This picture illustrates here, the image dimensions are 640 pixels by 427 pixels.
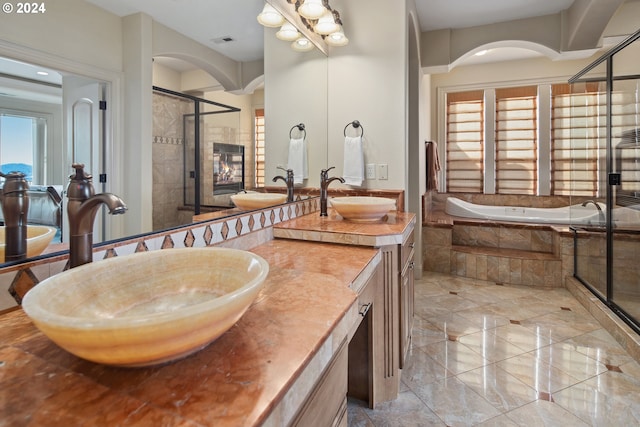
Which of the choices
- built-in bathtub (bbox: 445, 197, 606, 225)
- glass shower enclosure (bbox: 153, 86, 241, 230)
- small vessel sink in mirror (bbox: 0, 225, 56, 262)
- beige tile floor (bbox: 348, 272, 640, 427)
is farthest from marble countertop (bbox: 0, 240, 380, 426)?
built-in bathtub (bbox: 445, 197, 606, 225)

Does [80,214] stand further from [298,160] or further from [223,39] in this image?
[298,160]

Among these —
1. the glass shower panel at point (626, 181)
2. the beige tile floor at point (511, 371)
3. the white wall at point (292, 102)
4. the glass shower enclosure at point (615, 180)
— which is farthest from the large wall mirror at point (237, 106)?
the glass shower panel at point (626, 181)

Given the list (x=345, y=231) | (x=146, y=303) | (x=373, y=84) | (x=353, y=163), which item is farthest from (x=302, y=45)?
(x=146, y=303)

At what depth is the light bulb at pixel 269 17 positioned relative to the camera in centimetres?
177

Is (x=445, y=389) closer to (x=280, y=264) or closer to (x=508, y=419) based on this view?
(x=508, y=419)

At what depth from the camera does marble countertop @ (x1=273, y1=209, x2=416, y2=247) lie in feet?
5.29

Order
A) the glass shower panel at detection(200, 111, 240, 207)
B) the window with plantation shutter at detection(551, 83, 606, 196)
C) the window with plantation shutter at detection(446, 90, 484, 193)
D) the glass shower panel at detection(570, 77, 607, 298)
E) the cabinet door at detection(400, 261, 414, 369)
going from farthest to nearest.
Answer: the window with plantation shutter at detection(446, 90, 484, 193), the window with plantation shutter at detection(551, 83, 606, 196), the glass shower panel at detection(570, 77, 607, 298), the cabinet door at detection(400, 261, 414, 369), the glass shower panel at detection(200, 111, 240, 207)

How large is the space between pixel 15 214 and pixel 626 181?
3742 millimetres

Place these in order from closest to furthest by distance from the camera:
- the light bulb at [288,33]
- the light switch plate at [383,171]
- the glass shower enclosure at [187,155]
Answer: the glass shower enclosure at [187,155], the light bulb at [288,33], the light switch plate at [383,171]

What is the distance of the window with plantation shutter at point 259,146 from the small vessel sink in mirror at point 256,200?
0.08 metres

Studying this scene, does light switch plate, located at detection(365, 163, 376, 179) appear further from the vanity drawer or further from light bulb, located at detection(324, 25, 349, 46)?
light bulb, located at detection(324, 25, 349, 46)

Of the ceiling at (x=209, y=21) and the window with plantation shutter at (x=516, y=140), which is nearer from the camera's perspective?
the ceiling at (x=209, y=21)

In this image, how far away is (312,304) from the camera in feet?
2.75

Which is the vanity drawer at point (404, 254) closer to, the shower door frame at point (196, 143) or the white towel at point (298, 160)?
the white towel at point (298, 160)
